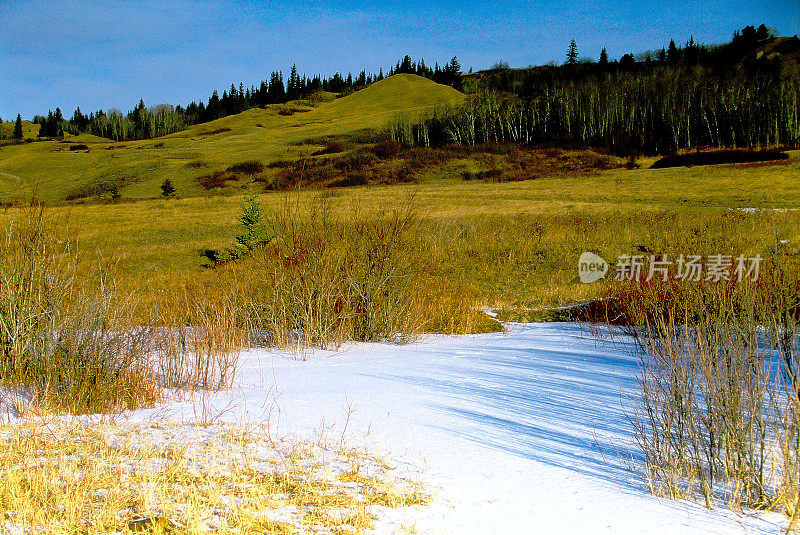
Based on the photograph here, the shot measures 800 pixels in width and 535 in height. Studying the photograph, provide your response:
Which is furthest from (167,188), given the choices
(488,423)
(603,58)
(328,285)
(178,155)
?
(603,58)

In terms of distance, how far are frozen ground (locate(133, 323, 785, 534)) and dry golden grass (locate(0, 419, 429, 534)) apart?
336 millimetres

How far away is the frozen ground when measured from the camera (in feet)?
11.6

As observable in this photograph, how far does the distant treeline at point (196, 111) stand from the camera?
139m

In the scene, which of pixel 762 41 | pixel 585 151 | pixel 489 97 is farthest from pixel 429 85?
pixel 585 151

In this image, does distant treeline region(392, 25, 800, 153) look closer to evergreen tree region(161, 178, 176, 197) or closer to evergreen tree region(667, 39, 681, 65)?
evergreen tree region(667, 39, 681, 65)

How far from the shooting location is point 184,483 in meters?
3.81

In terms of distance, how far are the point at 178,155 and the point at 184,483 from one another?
76487 mm

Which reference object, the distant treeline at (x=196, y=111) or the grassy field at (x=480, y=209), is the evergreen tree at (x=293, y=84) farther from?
the grassy field at (x=480, y=209)

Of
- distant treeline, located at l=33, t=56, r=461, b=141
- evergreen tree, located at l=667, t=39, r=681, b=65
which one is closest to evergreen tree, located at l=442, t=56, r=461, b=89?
distant treeline, located at l=33, t=56, r=461, b=141

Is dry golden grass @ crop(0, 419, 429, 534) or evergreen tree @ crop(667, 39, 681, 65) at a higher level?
evergreen tree @ crop(667, 39, 681, 65)

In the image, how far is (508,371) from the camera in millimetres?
7633

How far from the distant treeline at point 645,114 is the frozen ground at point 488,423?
2475 inches

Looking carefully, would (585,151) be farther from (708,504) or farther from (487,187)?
(708,504)

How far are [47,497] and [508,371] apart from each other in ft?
17.9
